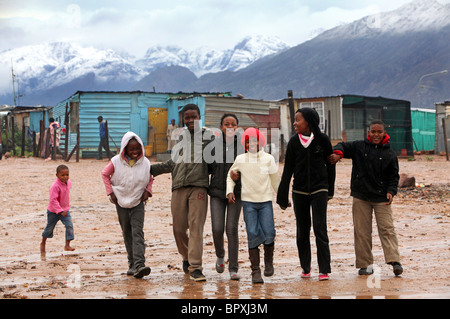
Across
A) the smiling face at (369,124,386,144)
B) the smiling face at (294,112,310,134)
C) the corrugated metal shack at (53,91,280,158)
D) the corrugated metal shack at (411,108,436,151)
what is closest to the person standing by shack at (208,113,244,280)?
the smiling face at (294,112,310,134)

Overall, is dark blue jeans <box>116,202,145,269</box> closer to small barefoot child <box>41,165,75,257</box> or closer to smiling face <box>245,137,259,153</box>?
smiling face <box>245,137,259,153</box>

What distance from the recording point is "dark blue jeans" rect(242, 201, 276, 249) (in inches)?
243

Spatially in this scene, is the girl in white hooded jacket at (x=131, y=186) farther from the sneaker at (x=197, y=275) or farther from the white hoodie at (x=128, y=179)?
the sneaker at (x=197, y=275)

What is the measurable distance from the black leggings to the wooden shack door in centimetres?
2428

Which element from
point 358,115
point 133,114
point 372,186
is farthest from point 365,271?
point 358,115

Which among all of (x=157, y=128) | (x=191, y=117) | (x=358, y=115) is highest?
(x=358, y=115)

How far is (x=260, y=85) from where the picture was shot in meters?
195

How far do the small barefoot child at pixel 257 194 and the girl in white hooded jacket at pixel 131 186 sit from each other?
2.94 ft

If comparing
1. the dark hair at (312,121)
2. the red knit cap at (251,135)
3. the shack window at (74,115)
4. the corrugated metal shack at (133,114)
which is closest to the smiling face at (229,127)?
the red knit cap at (251,135)

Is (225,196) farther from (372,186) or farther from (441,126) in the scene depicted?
(441,126)

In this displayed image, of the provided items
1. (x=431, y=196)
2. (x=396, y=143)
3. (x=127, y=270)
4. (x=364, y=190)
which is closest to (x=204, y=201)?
(x=127, y=270)

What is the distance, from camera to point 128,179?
21.2ft

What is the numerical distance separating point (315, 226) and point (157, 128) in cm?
2511

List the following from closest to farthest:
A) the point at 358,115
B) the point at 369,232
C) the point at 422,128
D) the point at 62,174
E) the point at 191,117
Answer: the point at 191,117, the point at 369,232, the point at 62,174, the point at 358,115, the point at 422,128
